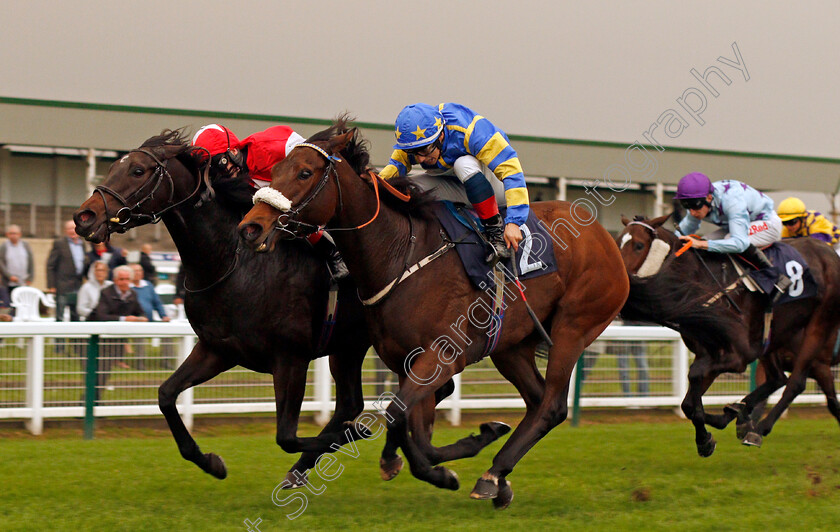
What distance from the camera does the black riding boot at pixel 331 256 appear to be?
13.7 feet

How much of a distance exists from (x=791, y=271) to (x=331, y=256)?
3.28 meters

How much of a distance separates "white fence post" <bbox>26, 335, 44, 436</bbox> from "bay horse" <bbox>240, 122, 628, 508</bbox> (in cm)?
294

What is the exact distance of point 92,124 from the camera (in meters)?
14.4

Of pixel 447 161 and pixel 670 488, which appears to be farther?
pixel 670 488

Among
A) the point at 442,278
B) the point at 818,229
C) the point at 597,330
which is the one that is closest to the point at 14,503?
the point at 442,278

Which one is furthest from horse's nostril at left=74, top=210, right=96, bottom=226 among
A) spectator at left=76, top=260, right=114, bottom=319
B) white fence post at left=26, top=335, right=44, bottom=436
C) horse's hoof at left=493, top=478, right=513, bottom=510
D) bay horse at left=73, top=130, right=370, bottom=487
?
spectator at left=76, top=260, right=114, bottom=319

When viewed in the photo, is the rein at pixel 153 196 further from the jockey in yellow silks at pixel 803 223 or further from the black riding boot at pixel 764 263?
the jockey in yellow silks at pixel 803 223

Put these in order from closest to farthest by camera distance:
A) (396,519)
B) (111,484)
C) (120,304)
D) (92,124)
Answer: (396,519) → (111,484) → (120,304) → (92,124)

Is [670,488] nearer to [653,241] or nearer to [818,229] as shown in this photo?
[653,241]

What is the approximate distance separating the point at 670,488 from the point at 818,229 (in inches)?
139

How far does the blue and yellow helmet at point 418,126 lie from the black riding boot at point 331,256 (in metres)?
0.61

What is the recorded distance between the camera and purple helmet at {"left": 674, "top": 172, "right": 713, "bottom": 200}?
18.6 feet

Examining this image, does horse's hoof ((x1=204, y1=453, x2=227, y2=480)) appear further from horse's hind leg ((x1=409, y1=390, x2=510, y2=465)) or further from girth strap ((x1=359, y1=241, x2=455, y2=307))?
girth strap ((x1=359, y1=241, x2=455, y2=307))

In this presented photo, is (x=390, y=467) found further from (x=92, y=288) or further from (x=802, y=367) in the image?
(x=92, y=288)
